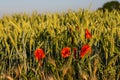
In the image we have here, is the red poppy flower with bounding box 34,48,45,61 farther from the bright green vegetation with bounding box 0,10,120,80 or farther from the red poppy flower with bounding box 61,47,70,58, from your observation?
the red poppy flower with bounding box 61,47,70,58

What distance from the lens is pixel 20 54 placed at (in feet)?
11.0

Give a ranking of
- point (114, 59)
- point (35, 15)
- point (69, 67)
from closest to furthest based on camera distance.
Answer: point (69, 67)
point (114, 59)
point (35, 15)

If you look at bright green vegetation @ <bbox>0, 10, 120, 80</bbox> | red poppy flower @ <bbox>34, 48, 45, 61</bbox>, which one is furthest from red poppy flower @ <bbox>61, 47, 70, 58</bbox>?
red poppy flower @ <bbox>34, 48, 45, 61</bbox>

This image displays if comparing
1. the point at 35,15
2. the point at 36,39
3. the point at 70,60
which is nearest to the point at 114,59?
the point at 70,60

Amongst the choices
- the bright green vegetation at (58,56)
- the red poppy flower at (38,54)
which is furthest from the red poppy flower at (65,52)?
the red poppy flower at (38,54)

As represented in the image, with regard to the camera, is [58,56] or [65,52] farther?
[58,56]

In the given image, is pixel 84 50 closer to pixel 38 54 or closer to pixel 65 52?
pixel 65 52

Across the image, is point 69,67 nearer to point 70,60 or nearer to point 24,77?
point 70,60

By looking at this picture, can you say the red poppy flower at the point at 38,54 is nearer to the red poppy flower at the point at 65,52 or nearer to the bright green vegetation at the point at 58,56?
the bright green vegetation at the point at 58,56

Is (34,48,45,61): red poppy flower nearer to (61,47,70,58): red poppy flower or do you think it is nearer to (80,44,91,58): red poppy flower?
(61,47,70,58): red poppy flower

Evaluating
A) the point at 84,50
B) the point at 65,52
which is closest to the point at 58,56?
the point at 65,52

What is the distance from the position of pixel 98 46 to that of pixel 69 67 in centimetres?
50

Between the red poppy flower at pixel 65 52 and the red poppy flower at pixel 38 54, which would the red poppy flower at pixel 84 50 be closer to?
the red poppy flower at pixel 65 52

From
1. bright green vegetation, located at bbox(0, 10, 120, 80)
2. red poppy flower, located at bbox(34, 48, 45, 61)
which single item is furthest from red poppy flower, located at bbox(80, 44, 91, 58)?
red poppy flower, located at bbox(34, 48, 45, 61)
